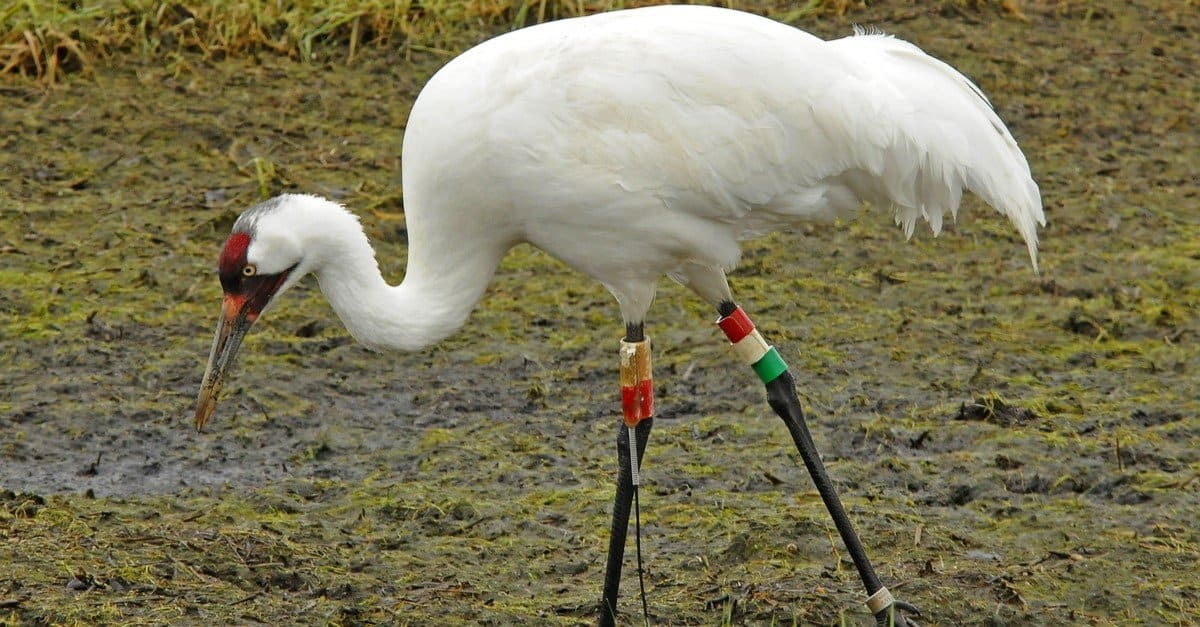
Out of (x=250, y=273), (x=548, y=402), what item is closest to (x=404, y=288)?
(x=250, y=273)

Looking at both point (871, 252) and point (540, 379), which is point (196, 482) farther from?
point (871, 252)

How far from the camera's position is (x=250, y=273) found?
524cm

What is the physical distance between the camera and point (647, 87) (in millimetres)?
5148

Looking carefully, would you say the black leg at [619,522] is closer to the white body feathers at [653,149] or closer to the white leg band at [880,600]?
the white body feathers at [653,149]

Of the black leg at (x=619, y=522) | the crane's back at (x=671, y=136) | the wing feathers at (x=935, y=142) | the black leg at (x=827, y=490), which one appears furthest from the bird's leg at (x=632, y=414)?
the wing feathers at (x=935, y=142)

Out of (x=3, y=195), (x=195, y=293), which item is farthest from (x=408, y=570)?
(x=3, y=195)

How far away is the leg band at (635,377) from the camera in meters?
5.51

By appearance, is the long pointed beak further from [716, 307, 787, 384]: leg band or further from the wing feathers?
the wing feathers

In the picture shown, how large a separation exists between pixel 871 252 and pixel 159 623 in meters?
4.26

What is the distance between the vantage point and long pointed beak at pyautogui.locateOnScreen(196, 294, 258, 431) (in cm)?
530

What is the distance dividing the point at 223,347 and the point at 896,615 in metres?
2.30

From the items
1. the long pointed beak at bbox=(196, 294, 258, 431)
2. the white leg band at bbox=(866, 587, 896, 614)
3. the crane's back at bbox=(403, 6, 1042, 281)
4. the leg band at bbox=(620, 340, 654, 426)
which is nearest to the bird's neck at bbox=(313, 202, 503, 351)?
the crane's back at bbox=(403, 6, 1042, 281)

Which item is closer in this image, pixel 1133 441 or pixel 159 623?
pixel 159 623

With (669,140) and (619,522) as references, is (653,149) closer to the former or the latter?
(669,140)
